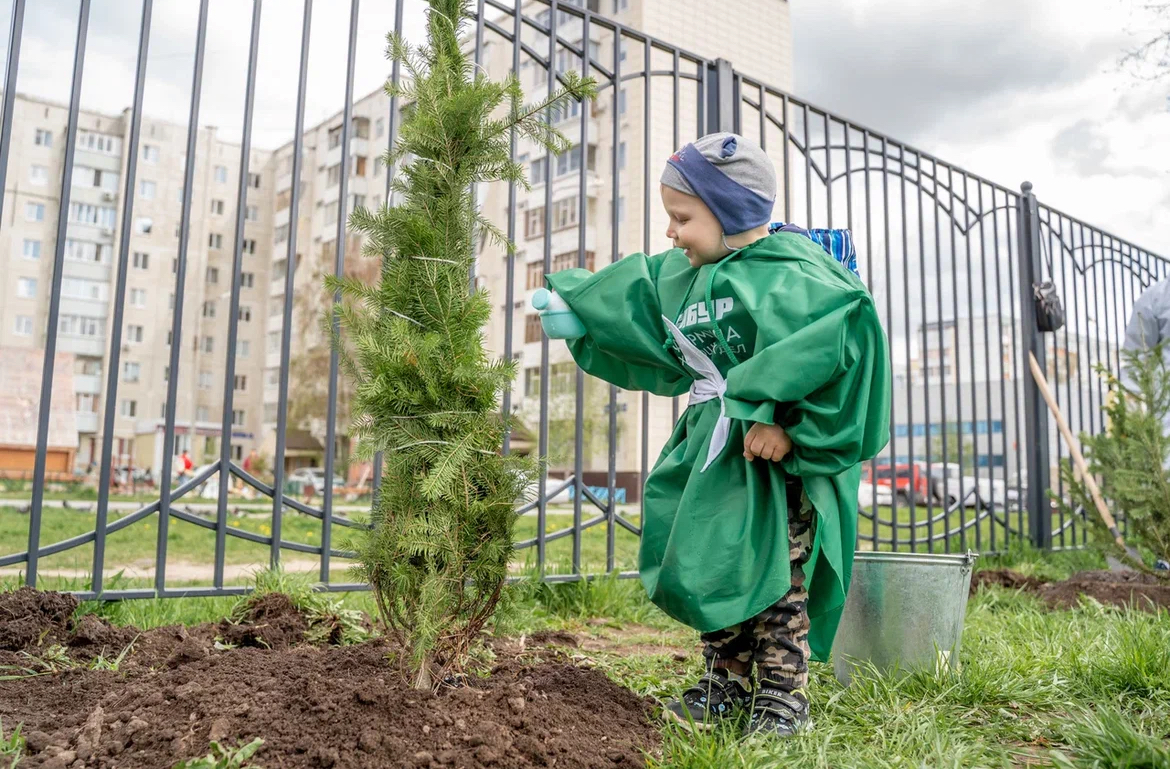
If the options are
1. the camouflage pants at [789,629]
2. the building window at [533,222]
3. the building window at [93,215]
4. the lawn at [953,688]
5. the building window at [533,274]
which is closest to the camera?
the lawn at [953,688]

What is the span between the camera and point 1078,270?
7844 millimetres

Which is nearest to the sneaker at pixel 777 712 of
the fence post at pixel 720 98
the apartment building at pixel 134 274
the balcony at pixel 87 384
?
the fence post at pixel 720 98

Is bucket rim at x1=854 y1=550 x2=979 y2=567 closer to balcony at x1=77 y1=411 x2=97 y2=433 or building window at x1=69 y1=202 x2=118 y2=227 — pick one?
balcony at x1=77 y1=411 x2=97 y2=433

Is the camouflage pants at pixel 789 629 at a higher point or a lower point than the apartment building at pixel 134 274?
lower

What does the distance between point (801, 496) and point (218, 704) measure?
1.46m

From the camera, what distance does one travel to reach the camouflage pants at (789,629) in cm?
220

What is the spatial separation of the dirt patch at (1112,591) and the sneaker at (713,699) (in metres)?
2.53

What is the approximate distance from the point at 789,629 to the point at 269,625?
167cm

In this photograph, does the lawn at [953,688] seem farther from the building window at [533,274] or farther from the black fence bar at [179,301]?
the building window at [533,274]

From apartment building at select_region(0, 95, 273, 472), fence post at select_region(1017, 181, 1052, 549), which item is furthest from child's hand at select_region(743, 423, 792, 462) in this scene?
apartment building at select_region(0, 95, 273, 472)

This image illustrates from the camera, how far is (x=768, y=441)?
2.09 meters

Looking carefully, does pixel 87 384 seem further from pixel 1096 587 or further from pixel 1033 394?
pixel 1096 587

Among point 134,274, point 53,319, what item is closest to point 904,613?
point 53,319

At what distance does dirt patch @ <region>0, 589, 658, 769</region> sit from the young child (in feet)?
0.77
